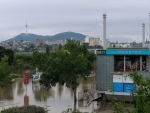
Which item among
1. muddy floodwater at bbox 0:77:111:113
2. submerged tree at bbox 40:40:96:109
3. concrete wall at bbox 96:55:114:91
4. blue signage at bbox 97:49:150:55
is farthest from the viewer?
concrete wall at bbox 96:55:114:91

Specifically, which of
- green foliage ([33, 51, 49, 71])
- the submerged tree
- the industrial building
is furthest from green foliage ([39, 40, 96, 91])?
the industrial building

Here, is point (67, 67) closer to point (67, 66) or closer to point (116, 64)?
point (67, 66)

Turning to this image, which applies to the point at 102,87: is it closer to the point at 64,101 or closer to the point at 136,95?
Result: the point at 64,101

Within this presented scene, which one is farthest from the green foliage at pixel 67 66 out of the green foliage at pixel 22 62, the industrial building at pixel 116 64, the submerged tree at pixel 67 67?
the green foliage at pixel 22 62

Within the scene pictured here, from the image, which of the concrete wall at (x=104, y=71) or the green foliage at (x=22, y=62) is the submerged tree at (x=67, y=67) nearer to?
the concrete wall at (x=104, y=71)

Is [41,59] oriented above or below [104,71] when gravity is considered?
above

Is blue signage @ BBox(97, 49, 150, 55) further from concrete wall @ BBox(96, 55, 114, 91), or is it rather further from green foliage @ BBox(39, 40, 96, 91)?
green foliage @ BBox(39, 40, 96, 91)

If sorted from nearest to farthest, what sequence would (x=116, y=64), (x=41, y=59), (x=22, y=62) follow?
(x=116, y=64) → (x=41, y=59) → (x=22, y=62)

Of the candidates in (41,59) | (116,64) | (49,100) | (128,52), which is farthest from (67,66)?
(41,59)

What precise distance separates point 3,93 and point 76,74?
906 cm

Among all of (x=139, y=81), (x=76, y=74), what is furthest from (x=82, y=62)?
(x=139, y=81)

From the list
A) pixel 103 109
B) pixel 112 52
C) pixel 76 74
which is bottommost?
pixel 103 109

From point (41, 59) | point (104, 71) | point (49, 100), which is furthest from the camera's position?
point (41, 59)

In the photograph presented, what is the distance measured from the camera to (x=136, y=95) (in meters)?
5.71
